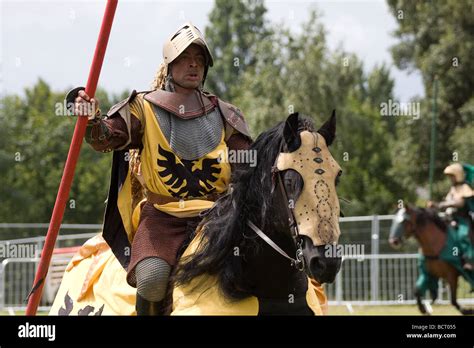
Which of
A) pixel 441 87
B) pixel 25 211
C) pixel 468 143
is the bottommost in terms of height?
pixel 25 211

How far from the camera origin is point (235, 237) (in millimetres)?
4973

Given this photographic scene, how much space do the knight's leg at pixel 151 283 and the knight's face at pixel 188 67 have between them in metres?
1.07

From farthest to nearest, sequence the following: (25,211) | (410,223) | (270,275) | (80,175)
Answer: (80,175), (25,211), (410,223), (270,275)

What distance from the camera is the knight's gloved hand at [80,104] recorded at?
16.2ft

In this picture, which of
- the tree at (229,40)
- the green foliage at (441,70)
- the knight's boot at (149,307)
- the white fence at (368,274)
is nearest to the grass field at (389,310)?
the white fence at (368,274)

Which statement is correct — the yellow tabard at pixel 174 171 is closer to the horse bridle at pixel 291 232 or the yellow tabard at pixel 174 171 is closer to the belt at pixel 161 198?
the belt at pixel 161 198

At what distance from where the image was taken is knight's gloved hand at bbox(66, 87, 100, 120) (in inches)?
194

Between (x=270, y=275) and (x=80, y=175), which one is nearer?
(x=270, y=275)

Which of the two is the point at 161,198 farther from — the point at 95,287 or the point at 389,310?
the point at 389,310

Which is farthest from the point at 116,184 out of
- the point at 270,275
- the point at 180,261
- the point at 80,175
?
the point at 80,175

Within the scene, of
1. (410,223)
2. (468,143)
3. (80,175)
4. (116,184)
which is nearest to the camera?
(116,184)

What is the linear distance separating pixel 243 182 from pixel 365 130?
92.9 feet

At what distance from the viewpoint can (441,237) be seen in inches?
564
